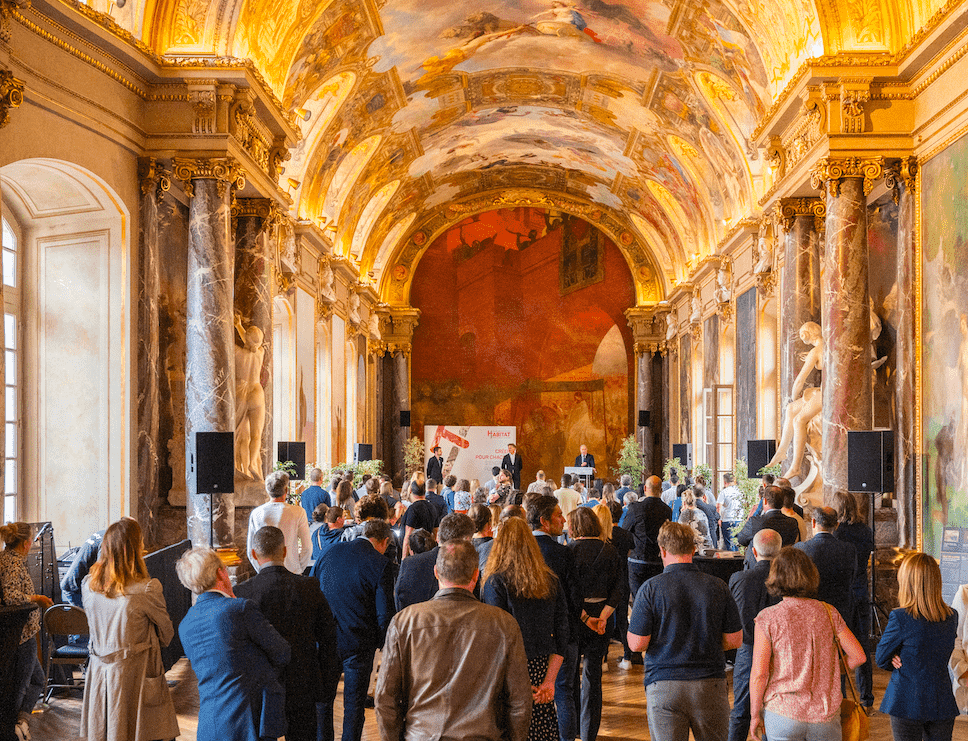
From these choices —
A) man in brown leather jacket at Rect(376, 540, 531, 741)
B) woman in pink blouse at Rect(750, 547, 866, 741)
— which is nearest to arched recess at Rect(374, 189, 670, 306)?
woman in pink blouse at Rect(750, 547, 866, 741)

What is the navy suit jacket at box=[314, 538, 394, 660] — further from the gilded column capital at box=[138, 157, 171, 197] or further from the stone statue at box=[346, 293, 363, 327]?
the stone statue at box=[346, 293, 363, 327]

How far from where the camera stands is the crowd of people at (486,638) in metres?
3.86

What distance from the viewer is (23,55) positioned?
8828 millimetres

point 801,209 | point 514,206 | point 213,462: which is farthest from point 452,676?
point 514,206

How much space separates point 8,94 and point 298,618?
5703 millimetres

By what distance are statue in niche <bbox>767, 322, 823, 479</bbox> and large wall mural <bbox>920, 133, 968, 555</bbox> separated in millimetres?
2019

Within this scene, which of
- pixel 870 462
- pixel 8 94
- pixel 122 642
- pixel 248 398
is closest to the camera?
pixel 122 642

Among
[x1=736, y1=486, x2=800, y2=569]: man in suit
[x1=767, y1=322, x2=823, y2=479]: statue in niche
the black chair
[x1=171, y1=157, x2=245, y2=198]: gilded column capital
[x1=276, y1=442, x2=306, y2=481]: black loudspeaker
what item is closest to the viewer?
the black chair

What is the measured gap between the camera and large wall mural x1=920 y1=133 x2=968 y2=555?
32.9 ft

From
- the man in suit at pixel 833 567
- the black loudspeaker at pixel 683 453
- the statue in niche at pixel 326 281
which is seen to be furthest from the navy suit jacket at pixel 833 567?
the black loudspeaker at pixel 683 453

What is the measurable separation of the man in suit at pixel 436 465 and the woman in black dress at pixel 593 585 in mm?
19998

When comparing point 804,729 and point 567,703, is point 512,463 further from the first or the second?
point 804,729

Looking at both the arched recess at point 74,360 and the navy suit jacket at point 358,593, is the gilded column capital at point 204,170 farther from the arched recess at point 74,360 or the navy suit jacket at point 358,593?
the navy suit jacket at point 358,593

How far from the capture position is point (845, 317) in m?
Result: 11.5
